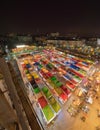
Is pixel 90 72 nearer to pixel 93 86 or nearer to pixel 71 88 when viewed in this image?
pixel 93 86

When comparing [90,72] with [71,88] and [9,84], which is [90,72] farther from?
[9,84]

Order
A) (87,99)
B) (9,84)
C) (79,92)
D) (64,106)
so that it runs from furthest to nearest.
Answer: (79,92) < (87,99) < (64,106) < (9,84)

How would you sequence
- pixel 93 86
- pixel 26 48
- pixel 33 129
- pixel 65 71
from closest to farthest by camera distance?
pixel 33 129, pixel 93 86, pixel 65 71, pixel 26 48

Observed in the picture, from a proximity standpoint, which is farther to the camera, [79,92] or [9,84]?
[79,92]

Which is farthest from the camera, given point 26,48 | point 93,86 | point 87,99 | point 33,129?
point 26,48

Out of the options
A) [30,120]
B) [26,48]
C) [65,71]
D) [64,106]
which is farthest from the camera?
[26,48]

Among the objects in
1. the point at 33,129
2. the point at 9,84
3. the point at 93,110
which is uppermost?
the point at 9,84

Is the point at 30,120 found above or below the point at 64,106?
above

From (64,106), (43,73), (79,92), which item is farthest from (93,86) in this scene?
(43,73)

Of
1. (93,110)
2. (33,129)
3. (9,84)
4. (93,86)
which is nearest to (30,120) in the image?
(33,129)
